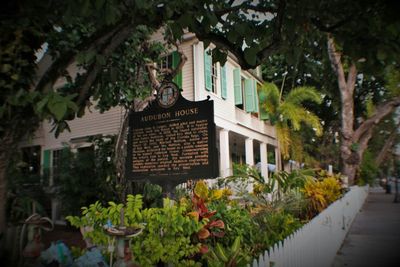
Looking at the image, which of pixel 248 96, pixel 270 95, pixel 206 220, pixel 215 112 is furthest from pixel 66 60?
pixel 270 95

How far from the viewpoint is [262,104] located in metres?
17.7

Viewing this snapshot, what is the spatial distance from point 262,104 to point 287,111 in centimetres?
141

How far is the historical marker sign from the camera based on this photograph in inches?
177

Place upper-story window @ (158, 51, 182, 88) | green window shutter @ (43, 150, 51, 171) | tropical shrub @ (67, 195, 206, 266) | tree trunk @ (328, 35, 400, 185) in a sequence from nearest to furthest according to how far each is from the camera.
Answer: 1. tropical shrub @ (67, 195, 206, 266)
2. upper-story window @ (158, 51, 182, 88)
3. green window shutter @ (43, 150, 51, 171)
4. tree trunk @ (328, 35, 400, 185)

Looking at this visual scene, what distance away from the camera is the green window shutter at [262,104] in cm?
1750

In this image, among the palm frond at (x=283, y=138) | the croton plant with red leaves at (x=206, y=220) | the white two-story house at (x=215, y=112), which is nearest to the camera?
the croton plant with red leaves at (x=206, y=220)

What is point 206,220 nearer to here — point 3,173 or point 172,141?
point 172,141

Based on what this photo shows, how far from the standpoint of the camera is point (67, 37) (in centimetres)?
570

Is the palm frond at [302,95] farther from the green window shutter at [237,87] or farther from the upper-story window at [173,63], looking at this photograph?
the upper-story window at [173,63]

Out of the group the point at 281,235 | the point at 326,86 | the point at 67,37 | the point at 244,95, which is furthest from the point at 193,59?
the point at 326,86

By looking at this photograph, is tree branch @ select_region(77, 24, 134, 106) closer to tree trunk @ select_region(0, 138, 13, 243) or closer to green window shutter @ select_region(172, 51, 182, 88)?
tree trunk @ select_region(0, 138, 13, 243)

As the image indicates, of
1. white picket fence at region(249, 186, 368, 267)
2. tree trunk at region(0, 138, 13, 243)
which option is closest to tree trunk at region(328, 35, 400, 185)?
white picket fence at region(249, 186, 368, 267)

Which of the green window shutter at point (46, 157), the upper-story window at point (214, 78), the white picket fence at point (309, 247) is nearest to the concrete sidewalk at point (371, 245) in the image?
the white picket fence at point (309, 247)

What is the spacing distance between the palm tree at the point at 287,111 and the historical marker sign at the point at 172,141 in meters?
12.8
